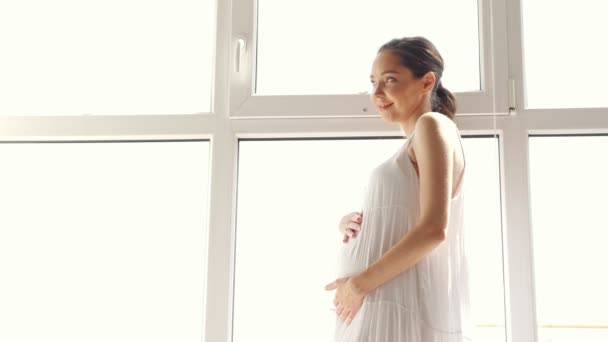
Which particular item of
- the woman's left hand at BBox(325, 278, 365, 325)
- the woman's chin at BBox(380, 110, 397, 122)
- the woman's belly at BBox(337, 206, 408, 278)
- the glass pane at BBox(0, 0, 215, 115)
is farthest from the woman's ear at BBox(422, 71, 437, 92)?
the glass pane at BBox(0, 0, 215, 115)

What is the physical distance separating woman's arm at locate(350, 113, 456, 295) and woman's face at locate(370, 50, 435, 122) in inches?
7.5

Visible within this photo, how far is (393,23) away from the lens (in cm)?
182

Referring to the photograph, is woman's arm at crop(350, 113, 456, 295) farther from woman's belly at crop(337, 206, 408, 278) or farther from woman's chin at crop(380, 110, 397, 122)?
woman's chin at crop(380, 110, 397, 122)

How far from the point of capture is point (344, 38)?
1.83m

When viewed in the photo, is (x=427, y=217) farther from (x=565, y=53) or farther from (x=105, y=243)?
(x=105, y=243)

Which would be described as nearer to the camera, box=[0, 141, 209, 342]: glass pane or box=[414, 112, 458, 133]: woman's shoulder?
box=[414, 112, 458, 133]: woman's shoulder

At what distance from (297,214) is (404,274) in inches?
18.3

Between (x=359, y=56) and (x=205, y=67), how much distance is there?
0.44 metres

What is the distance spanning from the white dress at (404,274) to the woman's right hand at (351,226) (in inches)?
0.6

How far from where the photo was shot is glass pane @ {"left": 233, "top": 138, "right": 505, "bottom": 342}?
5.79 ft

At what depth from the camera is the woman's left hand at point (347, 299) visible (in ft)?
4.63

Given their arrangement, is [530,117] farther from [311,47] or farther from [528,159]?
[311,47]

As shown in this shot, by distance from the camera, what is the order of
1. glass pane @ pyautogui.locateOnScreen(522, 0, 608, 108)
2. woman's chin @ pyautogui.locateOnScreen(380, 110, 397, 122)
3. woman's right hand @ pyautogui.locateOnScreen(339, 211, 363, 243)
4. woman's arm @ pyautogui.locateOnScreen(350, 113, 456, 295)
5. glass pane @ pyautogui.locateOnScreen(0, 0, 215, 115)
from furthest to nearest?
glass pane @ pyautogui.locateOnScreen(0, 0, 215, 115) → glass pane @ pyautogui.locateOnScreen(522, 0, 608, 108) → woman's chin @ pyautogui.locateOnScreen(380, 110, 397, 122) → woman's right hand @ pyautogui.locateOnScreen(339, 211, 363, 243) → woman's arm @ pyautogui.locateOnScreen(350, 113, 456, 295)

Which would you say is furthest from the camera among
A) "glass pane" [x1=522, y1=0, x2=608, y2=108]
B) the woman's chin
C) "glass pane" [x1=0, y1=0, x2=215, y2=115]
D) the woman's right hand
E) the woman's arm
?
"glass pane" [x1=0, y1=0, x2=215, y2=115]
